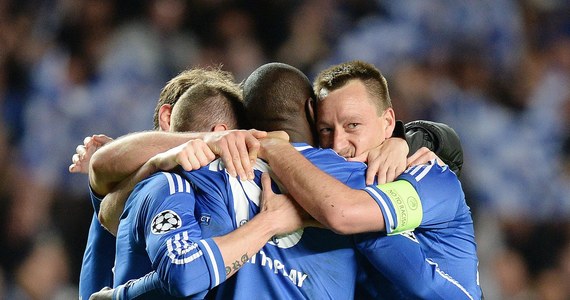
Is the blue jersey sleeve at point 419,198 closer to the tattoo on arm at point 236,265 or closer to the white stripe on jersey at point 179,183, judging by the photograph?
the tattoo on arm at point 236,265

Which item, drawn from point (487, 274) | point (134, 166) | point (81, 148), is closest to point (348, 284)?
point (134, 166)

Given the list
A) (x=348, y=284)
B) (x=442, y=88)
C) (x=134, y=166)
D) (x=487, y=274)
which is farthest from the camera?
(x=442, y=88)

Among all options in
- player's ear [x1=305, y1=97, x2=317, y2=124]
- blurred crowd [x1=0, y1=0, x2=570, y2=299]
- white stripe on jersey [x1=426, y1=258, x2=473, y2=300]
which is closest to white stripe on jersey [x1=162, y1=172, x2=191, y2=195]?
player's ear [x1=305, y1=97, x2=317, y2=124]

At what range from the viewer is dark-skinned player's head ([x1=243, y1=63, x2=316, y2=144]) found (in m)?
2.47

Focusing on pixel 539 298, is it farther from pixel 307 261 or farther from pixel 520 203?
pixel 307 261

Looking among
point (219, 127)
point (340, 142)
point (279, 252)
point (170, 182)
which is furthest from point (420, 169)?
point (170, 182)

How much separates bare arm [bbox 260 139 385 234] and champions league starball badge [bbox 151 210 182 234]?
34 centimetres

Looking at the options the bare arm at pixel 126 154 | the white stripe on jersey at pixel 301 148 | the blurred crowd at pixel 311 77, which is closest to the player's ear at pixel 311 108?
the white stripe on jersey at pixel 301 148

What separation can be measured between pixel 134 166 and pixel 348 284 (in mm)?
774

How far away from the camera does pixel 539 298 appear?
5.30 metres

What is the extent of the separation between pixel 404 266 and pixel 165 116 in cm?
114

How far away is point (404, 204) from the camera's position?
228cm

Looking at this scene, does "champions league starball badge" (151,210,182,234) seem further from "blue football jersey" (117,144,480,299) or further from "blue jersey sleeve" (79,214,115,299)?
"blue jersey sleeve" (79,214,115,299)

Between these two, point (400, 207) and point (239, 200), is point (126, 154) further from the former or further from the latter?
point (400, 207)
